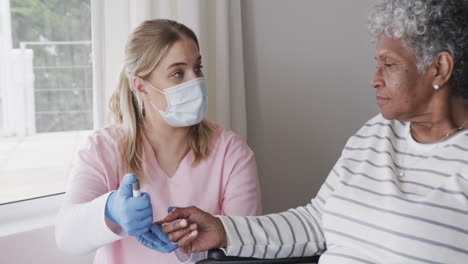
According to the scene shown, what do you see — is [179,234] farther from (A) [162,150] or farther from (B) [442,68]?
(B) [442,68]

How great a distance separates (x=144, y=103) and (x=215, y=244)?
521mm

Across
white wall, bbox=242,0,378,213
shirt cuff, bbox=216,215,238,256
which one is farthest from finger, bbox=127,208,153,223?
white wall, bbox=242,0,378,213

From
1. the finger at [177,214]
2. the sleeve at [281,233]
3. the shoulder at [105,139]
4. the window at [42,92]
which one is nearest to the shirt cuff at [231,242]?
the sleeve at [281,233]

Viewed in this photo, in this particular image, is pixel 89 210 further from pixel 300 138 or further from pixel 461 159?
pixel 300 138

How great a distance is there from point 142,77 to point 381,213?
2.65ft

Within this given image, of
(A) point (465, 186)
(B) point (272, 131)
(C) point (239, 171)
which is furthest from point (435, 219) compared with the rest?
(B) point (272, 131)

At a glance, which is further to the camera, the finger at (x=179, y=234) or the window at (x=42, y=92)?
the window at (x=42, y=92)

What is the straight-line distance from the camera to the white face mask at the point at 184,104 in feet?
5.58

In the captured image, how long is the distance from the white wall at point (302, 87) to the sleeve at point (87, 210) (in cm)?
91

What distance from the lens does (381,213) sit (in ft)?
4.35

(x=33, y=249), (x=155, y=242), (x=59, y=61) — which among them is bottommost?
(x=33, y=249)

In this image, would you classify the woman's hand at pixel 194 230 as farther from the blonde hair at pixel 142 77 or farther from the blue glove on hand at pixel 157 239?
the blonde hair at pixel 142 77

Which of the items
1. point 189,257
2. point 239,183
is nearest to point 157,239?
point 189,257

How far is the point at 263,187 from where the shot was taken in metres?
2.51
